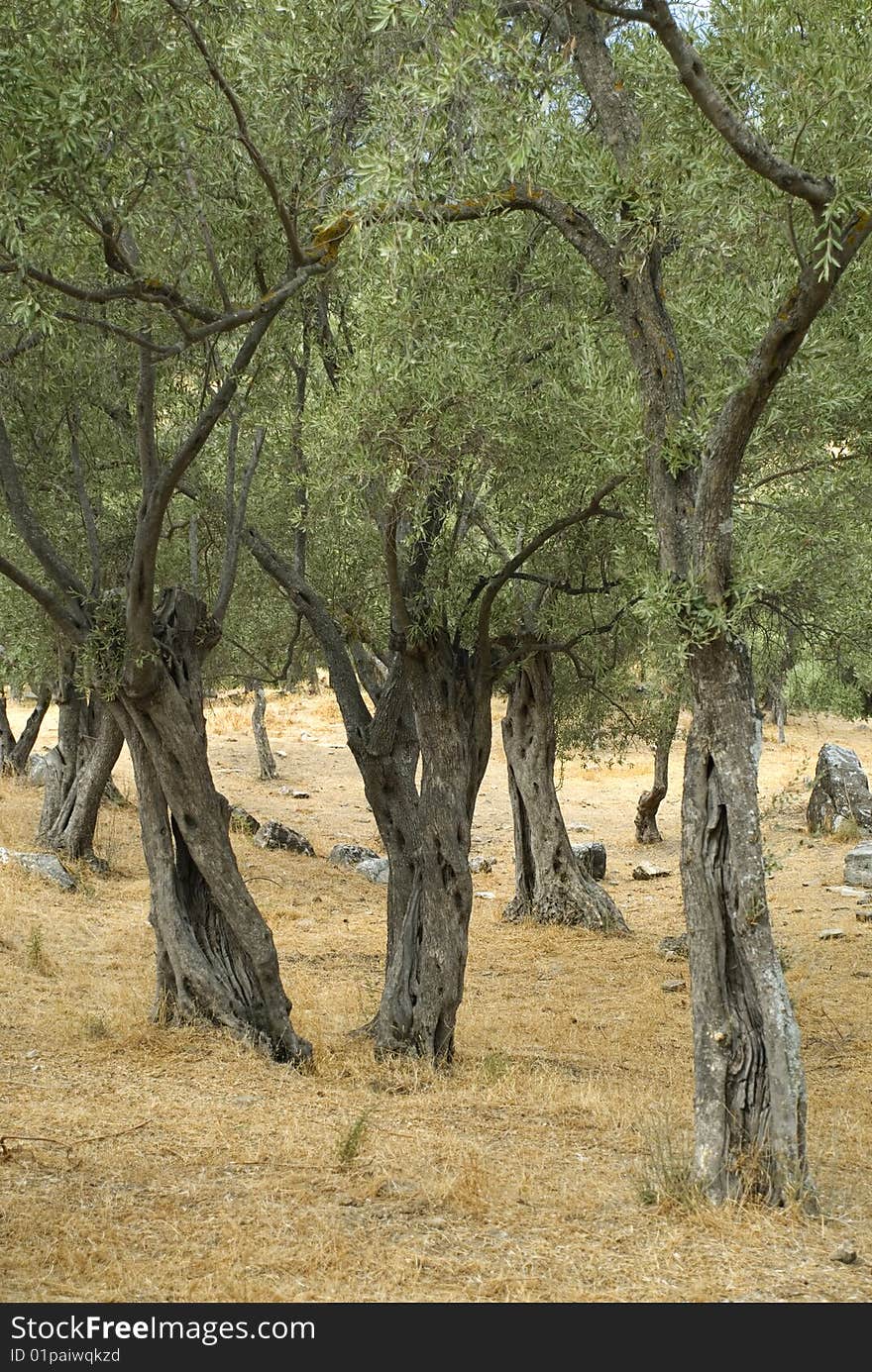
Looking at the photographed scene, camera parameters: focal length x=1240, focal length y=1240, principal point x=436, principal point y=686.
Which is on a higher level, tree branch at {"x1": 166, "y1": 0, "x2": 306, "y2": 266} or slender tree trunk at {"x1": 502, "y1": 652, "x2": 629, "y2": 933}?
tree branch at {"x1": 166, "y1": 0, "x2": 306, "y2": 266}

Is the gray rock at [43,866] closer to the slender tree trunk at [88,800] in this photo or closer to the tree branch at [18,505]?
the slender tree trunk at [88,800]

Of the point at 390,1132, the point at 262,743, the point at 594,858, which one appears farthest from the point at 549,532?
the point at 262,743

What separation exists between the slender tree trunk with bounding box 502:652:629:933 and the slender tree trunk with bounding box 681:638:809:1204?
13.5 m

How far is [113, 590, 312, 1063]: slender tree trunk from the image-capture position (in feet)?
40.3

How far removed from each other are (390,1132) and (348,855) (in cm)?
1789

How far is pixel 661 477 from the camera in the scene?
849cm

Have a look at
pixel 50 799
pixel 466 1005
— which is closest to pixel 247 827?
pixel 50 799

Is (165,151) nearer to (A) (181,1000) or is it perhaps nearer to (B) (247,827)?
(A) (181,1000)

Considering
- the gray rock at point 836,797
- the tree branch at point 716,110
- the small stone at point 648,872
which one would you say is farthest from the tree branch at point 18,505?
the gray rock at point 836,797

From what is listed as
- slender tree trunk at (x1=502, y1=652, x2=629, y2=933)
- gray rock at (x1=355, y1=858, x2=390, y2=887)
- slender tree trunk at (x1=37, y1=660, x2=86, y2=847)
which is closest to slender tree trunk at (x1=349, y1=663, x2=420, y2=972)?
slender tree trunk at (x1=502, y1=652, x2=629, y2=933)

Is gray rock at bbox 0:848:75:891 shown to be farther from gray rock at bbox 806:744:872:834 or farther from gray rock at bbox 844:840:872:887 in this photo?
gray rock at bbox 806:744:872:834

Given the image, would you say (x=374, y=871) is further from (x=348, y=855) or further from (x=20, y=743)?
(x=20, y=743)
